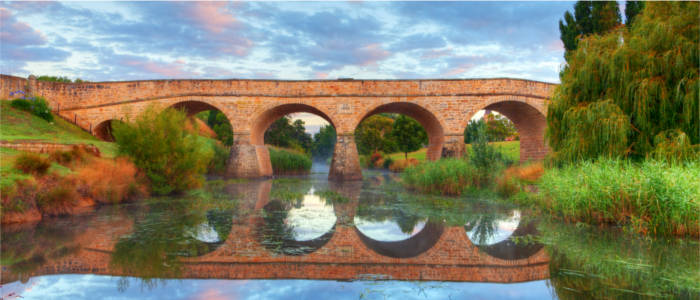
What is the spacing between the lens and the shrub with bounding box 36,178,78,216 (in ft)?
30.0

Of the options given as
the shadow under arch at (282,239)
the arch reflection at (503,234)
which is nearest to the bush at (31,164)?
the shadow under arch at (282,239)

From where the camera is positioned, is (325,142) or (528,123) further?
(325,142)

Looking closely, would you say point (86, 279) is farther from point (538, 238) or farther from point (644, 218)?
point (644, 218)

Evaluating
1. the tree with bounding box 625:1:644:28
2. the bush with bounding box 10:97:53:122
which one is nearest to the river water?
the bush with bounding box 10:97:53:122

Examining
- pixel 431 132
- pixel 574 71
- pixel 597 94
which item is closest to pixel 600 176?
pixel 597 94

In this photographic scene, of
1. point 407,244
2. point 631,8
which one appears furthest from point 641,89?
point 631,8

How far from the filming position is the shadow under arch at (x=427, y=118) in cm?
2419

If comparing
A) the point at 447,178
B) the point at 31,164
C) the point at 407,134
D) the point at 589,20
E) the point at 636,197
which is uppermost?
the point at 589,20

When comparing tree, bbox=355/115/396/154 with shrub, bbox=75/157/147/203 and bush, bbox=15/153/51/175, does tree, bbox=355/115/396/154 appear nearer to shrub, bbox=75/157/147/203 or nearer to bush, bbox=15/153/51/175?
shrub, bbox=75/157/147/203

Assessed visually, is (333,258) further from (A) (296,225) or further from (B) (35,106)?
(B) (35,106)

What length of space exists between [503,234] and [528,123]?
20425 millimetres

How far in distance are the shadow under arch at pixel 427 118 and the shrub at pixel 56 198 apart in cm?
1600

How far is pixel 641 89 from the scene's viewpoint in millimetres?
10016

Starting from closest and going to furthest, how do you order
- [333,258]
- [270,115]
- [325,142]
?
[333,258] → [270,115] → [325,142]
